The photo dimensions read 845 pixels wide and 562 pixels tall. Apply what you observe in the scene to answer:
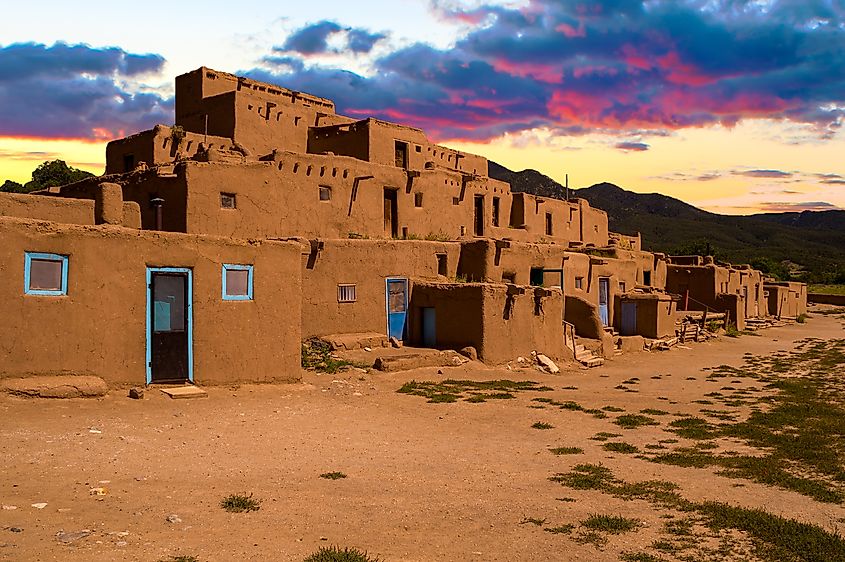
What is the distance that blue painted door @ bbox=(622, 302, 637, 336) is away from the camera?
31.2 metres

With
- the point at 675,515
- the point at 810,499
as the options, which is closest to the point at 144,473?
the point at 675,515

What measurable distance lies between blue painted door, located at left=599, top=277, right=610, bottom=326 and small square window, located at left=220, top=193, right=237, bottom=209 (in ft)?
56.7

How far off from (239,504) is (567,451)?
19.1ft

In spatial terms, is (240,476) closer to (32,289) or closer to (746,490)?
(32,289)

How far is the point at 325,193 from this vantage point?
79.7ft

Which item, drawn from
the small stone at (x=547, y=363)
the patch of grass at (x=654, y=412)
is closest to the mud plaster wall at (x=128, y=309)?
the patch of grass at (x=654, y=412)

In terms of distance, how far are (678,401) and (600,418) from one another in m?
3.97

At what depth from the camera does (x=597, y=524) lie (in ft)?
25.1

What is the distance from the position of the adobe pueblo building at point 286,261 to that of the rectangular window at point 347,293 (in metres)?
0.05

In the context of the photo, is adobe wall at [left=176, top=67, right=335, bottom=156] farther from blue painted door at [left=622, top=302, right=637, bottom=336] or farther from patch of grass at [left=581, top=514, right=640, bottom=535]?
patch of grass at [left=581, top=514, right=640, bottom=535]

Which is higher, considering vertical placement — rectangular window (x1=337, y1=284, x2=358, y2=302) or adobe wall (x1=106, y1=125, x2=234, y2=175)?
adobe wall (x1=106, y1=125, x2=234, y2=175)

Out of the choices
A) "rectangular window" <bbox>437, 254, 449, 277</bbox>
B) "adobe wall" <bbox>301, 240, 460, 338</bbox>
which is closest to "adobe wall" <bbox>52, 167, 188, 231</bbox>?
"adobe wall" <bbox>301, 240, 460, 338</bbox>

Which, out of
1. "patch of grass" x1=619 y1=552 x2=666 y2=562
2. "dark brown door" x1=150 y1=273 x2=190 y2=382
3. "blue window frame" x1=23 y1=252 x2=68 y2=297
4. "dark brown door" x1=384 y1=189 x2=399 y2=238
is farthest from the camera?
"dark brown door" x1=384 y1=189 x2=399 y2=238

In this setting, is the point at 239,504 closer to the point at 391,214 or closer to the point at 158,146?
the point at 158,146
